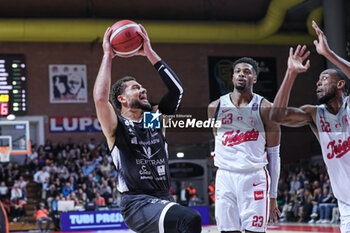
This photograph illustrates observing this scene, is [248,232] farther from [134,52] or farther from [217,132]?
[134,52]

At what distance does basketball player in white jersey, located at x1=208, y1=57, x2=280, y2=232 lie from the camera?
18.6 ft

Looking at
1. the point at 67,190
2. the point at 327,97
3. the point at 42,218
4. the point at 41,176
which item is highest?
the point at 327,97

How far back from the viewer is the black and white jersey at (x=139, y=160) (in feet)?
14.7

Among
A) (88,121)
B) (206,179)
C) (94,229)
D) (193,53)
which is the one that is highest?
(193,53)

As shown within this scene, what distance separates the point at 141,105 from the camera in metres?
4.70

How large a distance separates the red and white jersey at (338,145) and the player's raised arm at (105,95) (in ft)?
6.95

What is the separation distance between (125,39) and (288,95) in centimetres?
149

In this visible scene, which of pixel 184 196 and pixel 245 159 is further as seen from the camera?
pixel 184 196

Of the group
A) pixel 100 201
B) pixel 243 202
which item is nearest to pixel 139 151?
pixel 243 202

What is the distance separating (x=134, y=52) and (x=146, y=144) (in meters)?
0.85

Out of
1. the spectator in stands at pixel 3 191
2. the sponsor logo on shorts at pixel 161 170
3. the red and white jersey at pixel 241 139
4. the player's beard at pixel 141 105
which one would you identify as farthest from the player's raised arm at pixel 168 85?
the spectator in stands at pixel 3 191

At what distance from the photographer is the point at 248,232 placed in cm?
567

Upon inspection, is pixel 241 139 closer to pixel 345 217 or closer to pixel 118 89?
pixel 345 217

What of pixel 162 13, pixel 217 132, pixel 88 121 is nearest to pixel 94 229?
pixel 88 121
